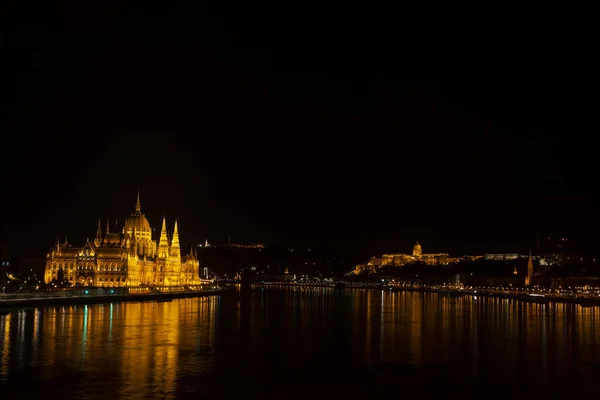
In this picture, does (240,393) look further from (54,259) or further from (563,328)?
(54,259)

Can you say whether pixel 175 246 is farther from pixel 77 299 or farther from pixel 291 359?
pixel 291 359

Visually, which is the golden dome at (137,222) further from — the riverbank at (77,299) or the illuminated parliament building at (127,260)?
the riverbank at (77,299)

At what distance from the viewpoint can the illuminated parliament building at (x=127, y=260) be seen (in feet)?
328

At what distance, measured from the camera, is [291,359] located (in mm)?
25953

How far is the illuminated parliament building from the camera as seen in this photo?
3937 inches

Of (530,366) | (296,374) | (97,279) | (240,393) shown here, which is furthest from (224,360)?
(97,279)

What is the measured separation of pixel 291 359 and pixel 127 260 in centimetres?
7858

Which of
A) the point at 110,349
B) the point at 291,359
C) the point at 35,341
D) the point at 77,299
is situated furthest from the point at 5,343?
the point at 77,299

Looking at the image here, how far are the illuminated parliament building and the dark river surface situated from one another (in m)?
59.1

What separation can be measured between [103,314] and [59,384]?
2847cm

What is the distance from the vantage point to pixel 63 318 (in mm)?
42438

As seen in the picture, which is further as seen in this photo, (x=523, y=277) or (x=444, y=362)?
(x=523, y=277)

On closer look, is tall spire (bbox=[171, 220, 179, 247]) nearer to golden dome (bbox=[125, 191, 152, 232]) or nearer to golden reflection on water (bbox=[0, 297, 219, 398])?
golden dome (bbox=[125, 191, 152, 232])

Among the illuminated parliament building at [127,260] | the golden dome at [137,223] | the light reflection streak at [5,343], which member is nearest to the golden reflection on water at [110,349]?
the light reflection streak at [5,343]
